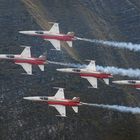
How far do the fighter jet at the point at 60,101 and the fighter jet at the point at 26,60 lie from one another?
841 cm

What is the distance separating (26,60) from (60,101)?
1527 centimetres

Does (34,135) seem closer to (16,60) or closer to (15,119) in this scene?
(15,119)

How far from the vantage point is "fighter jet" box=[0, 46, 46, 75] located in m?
191

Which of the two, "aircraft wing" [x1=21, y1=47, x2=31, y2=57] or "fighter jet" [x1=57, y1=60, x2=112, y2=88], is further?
"aircraft wing" [x1=21, y1=47, x2=31, y2=57]

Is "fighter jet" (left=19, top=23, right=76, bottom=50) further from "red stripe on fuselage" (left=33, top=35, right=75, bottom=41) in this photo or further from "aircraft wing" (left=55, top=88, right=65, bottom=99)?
"aircraft wing" (left=55, top=88, right=65, bottom=99)

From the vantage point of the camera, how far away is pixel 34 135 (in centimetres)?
18350

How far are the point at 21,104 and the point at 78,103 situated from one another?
→ 15655 mm

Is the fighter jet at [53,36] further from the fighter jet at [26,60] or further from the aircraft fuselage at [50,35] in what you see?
the fighter jet at [26,60]

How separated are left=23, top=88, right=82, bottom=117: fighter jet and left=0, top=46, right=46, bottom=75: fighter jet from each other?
27.6ft

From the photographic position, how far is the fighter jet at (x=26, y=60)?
626 feet

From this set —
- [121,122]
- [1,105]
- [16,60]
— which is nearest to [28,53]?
[16,60]

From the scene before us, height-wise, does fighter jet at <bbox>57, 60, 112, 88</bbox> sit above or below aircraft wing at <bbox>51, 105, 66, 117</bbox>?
above

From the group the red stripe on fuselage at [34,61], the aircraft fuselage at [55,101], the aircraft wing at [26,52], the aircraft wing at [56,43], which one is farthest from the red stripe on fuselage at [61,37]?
the aircraft fuselage at [55,101]

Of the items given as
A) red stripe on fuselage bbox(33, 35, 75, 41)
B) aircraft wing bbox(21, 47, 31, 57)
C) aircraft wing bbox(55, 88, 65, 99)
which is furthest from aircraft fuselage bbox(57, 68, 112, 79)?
aircraft wing bbox(21, 47, 31, 57)
